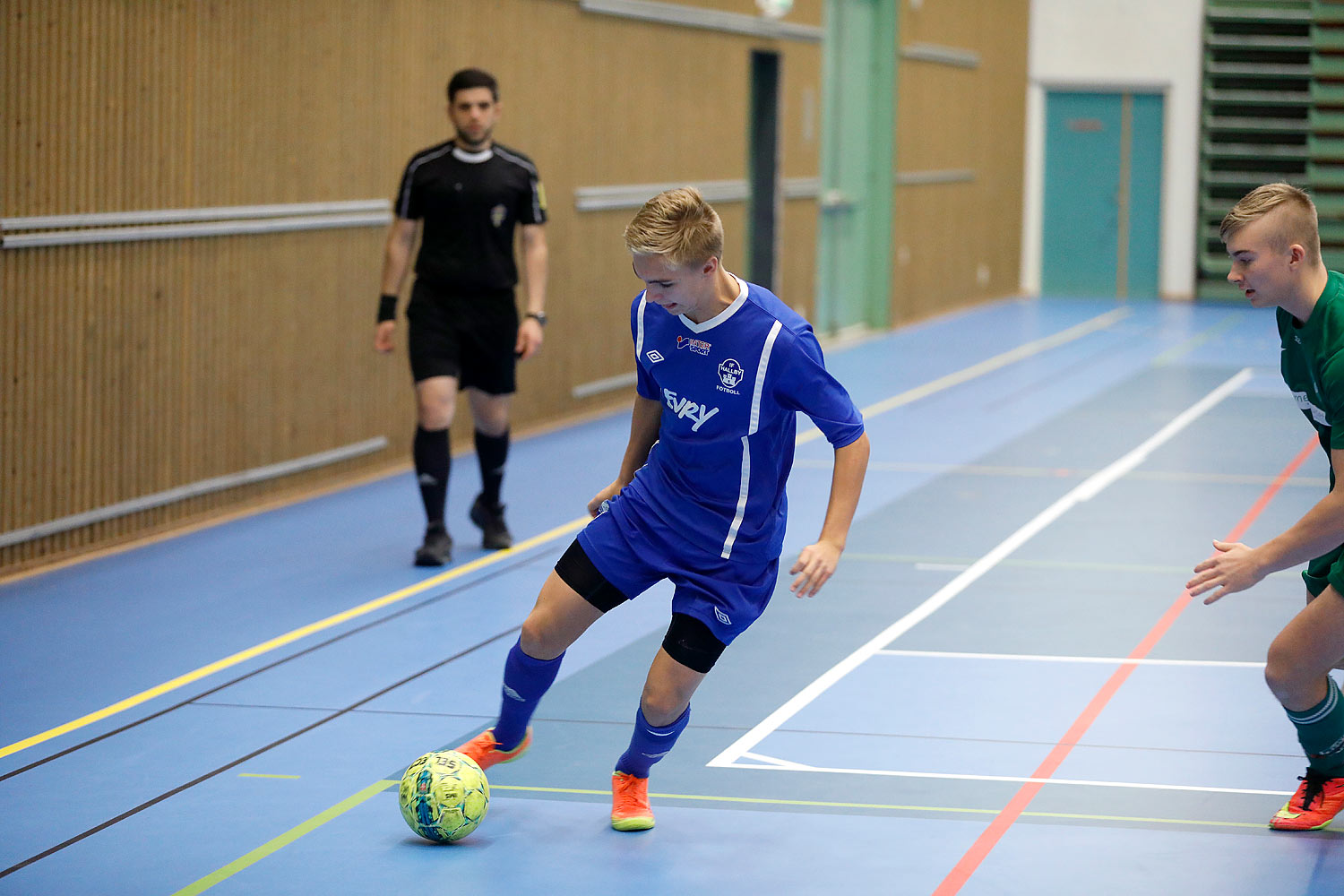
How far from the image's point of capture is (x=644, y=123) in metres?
12.7

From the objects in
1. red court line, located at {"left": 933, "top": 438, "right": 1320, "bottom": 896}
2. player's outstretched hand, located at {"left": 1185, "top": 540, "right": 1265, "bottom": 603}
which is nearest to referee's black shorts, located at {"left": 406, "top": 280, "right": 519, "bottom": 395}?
red court line, located at {"left": 933, "top": 438, "right": 1320, "bottom": 896}

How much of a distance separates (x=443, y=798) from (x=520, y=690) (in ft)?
1.12

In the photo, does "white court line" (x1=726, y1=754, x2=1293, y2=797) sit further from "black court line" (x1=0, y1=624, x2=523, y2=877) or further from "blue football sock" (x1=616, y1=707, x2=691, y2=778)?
"black court line" (x1=0, y1=624, x2=523, y2=877)

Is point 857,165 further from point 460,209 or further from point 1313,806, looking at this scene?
point 1313,806

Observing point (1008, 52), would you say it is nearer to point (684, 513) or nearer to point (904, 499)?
point (904, 499)

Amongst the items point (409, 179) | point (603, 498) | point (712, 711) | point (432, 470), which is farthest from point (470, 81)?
point (603, 498)

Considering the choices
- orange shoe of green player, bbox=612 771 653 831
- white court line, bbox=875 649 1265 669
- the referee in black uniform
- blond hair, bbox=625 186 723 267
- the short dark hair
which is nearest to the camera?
blond hair, bbox=625 186 723 267

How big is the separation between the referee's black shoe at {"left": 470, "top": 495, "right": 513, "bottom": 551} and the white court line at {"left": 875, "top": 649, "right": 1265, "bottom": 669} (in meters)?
2.24

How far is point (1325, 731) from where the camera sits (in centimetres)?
414

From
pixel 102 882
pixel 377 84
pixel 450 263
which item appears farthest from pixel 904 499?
pixel 102 882

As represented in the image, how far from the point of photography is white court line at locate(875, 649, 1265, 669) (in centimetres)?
585

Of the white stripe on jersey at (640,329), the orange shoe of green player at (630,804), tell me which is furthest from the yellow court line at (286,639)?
the white stripe on jersey at (640,329)

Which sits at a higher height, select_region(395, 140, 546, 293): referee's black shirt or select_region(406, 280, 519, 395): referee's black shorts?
select_region(395, 140, 546, 293): referee's black shirt

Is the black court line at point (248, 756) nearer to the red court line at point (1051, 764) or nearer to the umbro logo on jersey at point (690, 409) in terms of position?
the umbro logo on jersey at point (690, 409)
